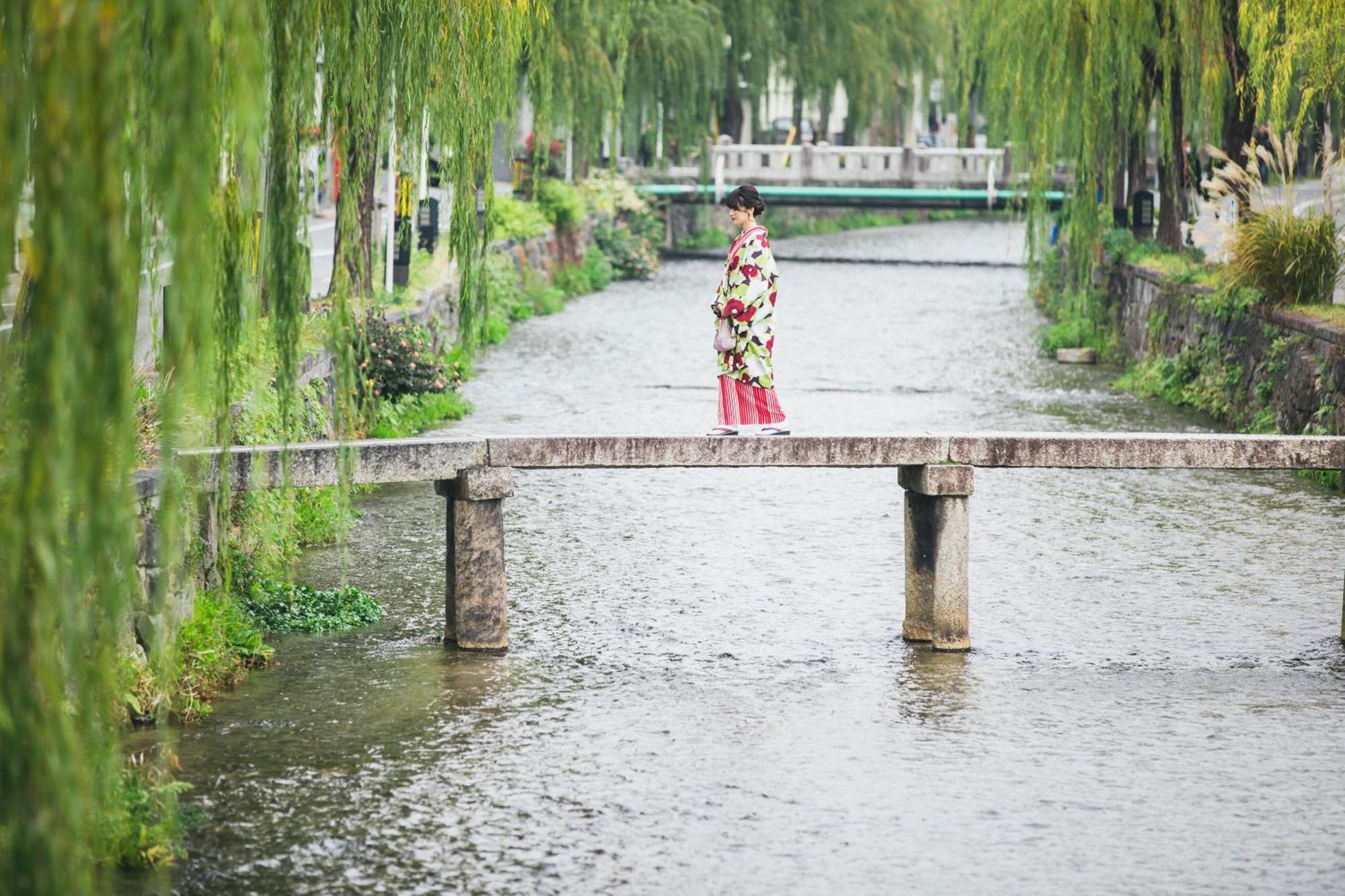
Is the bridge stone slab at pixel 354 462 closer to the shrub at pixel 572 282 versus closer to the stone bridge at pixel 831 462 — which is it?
the stone bridge at pixel 831 462

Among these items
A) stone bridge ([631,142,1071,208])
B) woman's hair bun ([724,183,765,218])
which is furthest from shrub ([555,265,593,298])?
woman's hair bun ([724,183,765,218])

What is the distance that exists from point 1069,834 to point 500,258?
20156 mm

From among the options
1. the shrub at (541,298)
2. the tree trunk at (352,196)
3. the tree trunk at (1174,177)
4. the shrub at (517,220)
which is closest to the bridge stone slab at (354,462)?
the tree trunk at (352,196)

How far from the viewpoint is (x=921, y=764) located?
7.84 m

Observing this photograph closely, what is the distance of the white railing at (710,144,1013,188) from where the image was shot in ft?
134

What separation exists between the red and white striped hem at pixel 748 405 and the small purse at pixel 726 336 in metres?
0.18

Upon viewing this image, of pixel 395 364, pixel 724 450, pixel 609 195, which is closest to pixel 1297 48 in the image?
pixel 395 364

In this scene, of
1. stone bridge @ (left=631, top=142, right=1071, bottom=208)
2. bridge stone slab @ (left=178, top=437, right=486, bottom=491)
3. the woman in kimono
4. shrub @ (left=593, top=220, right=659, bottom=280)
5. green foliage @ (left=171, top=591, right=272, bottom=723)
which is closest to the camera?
green foliage @ (left=171, top=591, right=272, bottom=723)

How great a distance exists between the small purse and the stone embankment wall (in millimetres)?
5464

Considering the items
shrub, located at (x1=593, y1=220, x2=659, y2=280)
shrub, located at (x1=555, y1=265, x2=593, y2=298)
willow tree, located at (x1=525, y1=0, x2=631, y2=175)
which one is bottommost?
shrub, located at (x1=555, y1=265, x2=593, y2=298)

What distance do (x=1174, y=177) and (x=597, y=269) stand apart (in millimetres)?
12540

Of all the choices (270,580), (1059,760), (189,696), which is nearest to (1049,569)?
(1059,760)

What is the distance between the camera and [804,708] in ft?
28.4

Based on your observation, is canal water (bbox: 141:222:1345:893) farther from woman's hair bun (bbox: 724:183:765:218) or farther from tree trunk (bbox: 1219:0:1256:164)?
tree trunk (bbox: 1219:0:1256:164)
